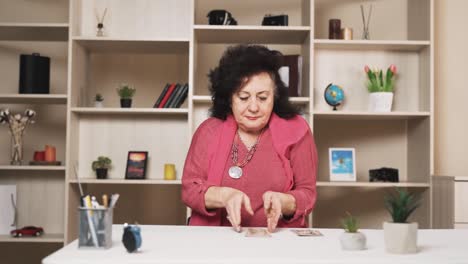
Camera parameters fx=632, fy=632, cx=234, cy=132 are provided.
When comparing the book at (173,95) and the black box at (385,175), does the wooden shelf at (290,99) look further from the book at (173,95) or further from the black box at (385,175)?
the black box at (385,175)

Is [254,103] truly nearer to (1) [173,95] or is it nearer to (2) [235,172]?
(2) [235,172]

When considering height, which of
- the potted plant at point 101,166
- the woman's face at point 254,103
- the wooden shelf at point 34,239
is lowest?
the wooden shelf at point 34,239

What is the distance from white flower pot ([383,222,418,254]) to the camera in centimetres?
160

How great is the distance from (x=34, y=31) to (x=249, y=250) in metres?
2.80

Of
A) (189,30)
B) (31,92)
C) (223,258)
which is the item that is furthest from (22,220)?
(223,258)

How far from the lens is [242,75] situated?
2.45 metres

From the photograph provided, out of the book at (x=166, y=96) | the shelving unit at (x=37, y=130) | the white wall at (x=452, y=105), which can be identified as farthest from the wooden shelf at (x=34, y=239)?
the white wall at (x=452, y=105)

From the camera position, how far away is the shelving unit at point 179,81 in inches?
150

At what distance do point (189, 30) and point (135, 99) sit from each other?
791 millimetres

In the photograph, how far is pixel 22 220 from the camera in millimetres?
4152

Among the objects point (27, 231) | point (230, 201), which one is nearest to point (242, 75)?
point (230, 201)

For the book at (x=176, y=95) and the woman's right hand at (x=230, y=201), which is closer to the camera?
the woman's right hand at (x=230, y=201)

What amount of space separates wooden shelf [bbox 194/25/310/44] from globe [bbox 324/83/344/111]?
14.0 inches

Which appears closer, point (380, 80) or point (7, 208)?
point (380, 80)
